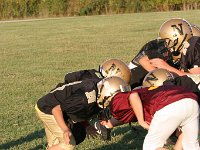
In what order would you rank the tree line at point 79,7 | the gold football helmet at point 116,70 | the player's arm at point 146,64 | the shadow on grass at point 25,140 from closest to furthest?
1. the gold football helmet at point 116,70
2. the player's arm at point 146,64
3. the shadow on grass at point 25,140
4. the tree line at point 79,7

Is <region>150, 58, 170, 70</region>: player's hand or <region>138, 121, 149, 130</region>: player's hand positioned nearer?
<region>138, 121, 149, 130</region>: player's hand

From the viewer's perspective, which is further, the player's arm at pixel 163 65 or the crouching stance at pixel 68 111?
the player's arm at pixel 163 65

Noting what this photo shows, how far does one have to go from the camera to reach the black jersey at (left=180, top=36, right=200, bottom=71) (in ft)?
19.1

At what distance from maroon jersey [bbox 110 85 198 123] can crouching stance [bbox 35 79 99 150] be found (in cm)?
31

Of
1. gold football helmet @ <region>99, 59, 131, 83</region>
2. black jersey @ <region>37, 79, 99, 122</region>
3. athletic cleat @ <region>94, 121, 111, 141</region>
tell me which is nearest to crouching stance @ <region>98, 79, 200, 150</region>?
black jersey @ <region>37, 79, 99, 122</region>

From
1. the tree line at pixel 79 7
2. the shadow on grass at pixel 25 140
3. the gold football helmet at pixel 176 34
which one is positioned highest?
the gold football helmet at pixel 176 34

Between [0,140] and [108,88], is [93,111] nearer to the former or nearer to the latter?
[108,88]

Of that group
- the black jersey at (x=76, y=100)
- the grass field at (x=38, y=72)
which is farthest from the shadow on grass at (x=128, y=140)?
the black jersey at (x=76, y=100)

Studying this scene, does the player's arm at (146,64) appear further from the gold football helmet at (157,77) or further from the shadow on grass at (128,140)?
the shadow on grass at (128,140)

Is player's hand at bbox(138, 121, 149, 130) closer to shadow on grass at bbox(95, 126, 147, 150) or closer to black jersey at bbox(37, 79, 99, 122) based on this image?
black jersey at bbox(37, 79, 99, 122)

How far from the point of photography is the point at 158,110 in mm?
4598

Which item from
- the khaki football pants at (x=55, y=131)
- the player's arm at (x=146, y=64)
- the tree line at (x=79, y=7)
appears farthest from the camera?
the tree line at (x=79, y=7)

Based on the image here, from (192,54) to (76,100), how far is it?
163 cm

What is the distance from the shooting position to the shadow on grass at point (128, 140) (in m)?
6.50
